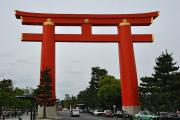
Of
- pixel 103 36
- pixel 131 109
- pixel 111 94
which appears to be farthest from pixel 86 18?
pixel 111 94

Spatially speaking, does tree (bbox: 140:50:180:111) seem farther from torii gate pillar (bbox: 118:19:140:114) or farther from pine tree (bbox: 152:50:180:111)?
torii gate pillar (bbox: 118:19:140:114)

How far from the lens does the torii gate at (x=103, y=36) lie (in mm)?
43812

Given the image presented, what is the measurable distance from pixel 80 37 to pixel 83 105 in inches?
2400

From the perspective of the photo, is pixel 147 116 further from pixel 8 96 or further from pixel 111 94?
pixel 111 94

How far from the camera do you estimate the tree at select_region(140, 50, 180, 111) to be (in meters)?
44.7

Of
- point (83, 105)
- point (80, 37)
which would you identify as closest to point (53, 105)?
point (80, 37)

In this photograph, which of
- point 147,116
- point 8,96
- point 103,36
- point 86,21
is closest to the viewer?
point 147,116

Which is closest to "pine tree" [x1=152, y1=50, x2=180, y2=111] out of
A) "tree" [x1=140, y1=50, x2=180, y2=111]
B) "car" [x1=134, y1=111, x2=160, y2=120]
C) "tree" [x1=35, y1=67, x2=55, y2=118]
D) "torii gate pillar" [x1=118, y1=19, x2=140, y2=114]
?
"tree" [x1=140, y1=50, x2=180, y2=111]

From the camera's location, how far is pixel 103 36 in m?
44.1

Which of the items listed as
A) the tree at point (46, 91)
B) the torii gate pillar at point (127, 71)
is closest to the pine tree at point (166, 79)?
the torii gate pillar at point (127, 71)

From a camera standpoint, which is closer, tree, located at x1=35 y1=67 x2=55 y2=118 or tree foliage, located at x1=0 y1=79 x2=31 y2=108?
tree, located at x1=35 y1=67 x2=55 y2=118

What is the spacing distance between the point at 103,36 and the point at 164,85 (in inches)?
427

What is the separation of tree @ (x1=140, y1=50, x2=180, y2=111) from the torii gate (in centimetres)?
430

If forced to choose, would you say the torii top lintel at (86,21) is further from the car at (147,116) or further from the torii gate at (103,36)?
the car at (147,116)
